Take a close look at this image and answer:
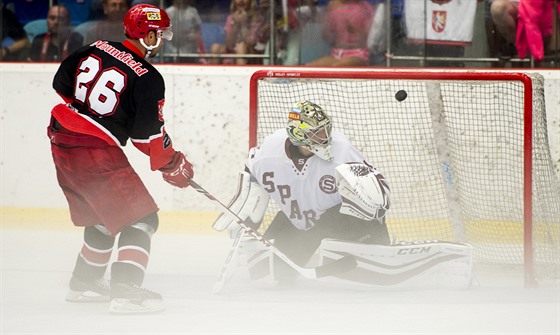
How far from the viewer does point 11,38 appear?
5852 millimetres

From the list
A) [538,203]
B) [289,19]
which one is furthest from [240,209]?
[289,19]

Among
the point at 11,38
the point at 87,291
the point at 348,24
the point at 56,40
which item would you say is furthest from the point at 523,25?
the point at 87,291

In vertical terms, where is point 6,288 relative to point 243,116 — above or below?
below

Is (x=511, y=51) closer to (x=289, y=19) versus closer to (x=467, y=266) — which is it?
(x=289, y=19)

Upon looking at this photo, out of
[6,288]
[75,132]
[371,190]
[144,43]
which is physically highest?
[144,43]

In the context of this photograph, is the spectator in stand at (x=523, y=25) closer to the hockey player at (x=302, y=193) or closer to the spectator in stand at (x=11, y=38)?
the hockey player at (x=302, y=193)

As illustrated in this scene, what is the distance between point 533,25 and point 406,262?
6.65 ft

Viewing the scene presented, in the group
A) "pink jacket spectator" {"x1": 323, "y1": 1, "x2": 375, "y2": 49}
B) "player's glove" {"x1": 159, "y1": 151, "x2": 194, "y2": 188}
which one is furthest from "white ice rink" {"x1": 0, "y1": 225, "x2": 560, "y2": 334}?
"pink jacket spectator" {"x1": 323, "y1": 1, "x2": 375, "y2": 49}

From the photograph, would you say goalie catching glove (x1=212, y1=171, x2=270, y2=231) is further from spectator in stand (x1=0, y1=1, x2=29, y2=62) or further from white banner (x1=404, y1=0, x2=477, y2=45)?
spectator in stand (x1=0, y1=1, x2=29, y2=62)

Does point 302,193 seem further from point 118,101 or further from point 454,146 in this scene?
point 454,146

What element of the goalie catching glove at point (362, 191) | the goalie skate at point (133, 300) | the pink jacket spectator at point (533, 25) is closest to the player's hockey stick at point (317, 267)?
the goalie catching glove at point (362, 191)

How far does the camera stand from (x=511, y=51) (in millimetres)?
5535

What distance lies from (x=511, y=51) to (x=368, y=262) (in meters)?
1.99

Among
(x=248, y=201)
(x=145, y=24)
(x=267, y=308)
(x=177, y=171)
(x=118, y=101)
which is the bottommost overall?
(x=267, y=308)
